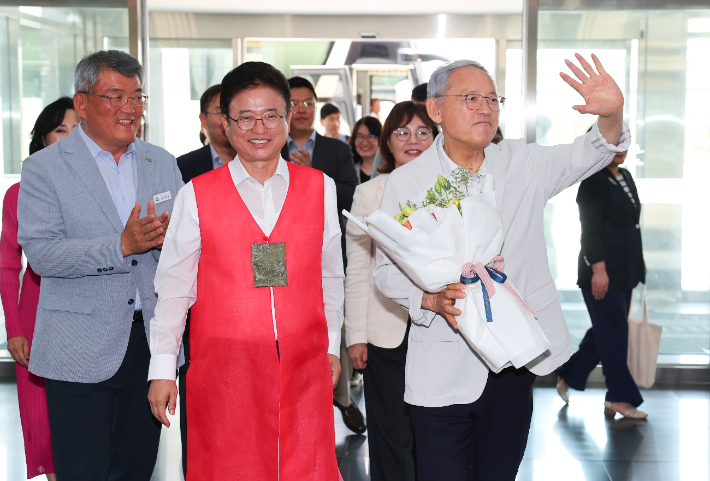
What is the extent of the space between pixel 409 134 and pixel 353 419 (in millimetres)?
1951

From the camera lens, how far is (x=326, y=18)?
6.59 metres

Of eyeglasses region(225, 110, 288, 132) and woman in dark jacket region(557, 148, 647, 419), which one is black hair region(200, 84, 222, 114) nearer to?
eyeglasses region(225, 110, 288, 132)

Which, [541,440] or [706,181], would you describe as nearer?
[541,440]

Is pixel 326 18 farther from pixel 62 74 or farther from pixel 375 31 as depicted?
pixel 62 74

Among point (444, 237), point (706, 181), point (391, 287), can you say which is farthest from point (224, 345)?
point (706, 181)

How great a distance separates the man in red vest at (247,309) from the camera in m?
1.98

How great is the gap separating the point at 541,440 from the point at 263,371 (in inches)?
101

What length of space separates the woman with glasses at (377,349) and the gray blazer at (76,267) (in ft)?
2.96

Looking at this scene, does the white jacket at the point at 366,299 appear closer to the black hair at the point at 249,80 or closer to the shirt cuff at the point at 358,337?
the shirt cuff at the point at 358,337

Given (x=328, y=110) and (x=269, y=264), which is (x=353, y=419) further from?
(x=328, y=110)

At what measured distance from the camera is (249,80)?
6.67ft

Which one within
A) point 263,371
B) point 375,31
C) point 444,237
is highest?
point 375,31

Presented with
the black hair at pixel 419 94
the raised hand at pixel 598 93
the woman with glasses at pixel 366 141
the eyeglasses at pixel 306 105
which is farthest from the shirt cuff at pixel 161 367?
the woman with glasses at pixel 366 141

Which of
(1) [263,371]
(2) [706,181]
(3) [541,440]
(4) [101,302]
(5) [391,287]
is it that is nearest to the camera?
(1) [263,371]
